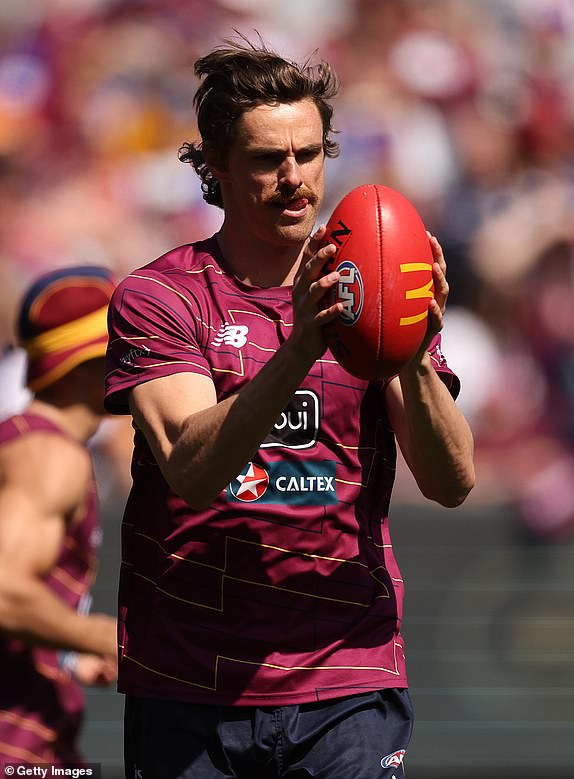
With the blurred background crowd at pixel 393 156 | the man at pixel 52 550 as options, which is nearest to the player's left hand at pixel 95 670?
the man at pixel 52 550

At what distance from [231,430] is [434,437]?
491mm

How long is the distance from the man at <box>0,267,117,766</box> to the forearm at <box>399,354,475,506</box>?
1231 millimetres

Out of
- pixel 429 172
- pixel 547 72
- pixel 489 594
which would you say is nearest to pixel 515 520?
pixel 489 594

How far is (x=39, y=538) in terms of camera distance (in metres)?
3.59

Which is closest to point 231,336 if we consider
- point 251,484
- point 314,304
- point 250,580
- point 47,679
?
point 251,484

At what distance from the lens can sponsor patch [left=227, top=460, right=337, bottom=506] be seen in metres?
2.73

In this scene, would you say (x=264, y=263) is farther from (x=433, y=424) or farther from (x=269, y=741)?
(x=269, y=741)

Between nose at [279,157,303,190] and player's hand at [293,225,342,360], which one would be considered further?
nose at [279,157,303,190]

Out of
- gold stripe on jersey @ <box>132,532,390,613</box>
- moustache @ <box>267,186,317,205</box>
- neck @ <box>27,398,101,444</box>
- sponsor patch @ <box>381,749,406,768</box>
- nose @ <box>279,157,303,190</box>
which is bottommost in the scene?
sponsor patch @ <box>381,749,406,768</box>

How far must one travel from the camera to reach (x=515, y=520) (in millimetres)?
6527

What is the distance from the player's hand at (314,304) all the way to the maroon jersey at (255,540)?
349 mm

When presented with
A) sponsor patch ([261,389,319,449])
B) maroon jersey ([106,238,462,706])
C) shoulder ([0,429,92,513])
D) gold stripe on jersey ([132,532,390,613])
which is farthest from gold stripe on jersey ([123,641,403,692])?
shoulder ([0,429,92,513])

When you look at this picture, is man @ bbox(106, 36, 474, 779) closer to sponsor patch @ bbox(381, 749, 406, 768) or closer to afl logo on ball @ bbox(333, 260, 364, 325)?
sponsor patch @ bbox(381, 749, 406, 768)

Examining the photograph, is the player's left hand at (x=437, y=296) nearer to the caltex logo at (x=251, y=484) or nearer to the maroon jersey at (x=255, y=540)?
the maroon jersey at (x=255, y=540)
